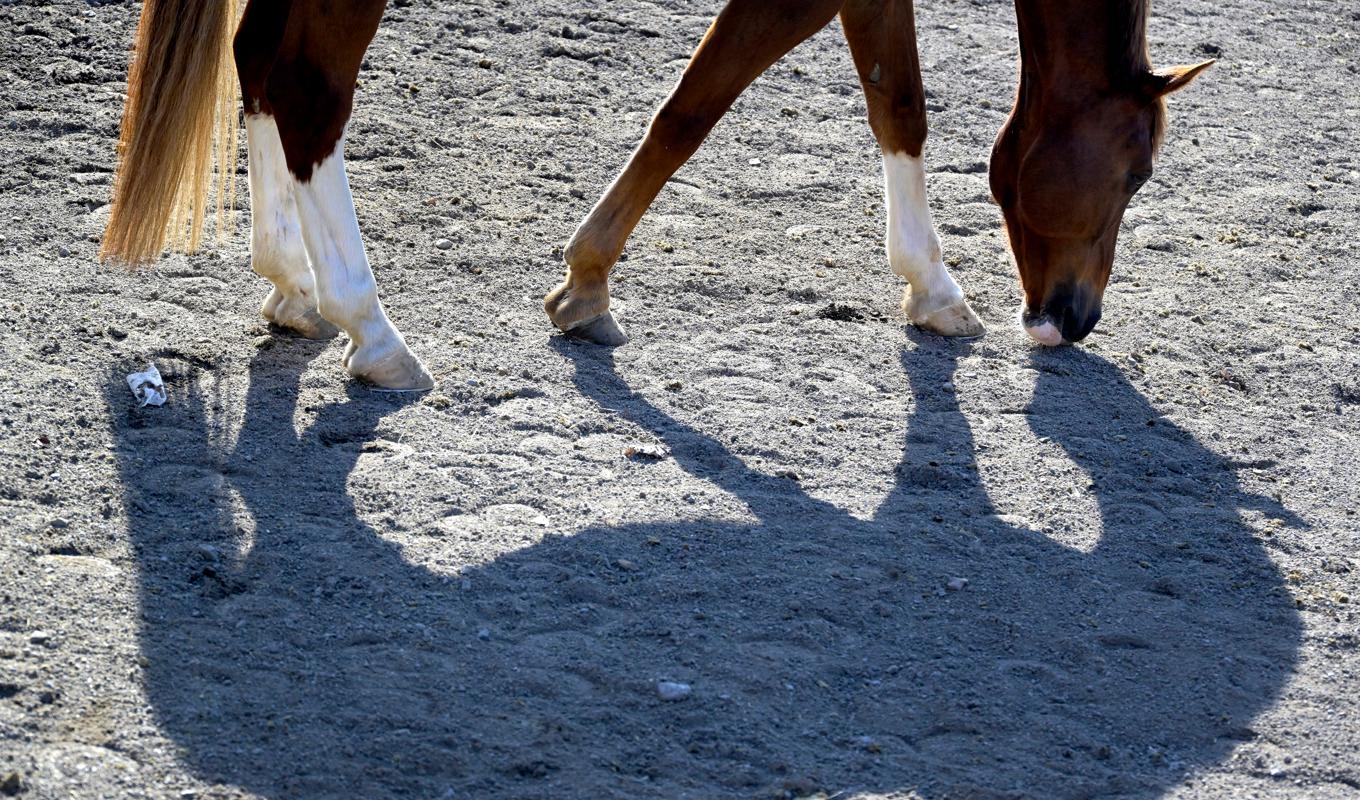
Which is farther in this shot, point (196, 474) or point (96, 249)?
point (96, 249)

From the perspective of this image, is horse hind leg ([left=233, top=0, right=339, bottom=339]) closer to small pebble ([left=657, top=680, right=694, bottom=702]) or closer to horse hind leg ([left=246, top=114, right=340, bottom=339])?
horse hind leg ([left=246, top=114, right=340, bottom=339])

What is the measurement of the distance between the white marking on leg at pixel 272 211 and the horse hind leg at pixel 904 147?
172cm

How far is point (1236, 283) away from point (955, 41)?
269cm

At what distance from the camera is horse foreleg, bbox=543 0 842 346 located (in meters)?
3.71

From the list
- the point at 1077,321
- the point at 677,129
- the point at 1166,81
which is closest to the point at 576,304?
the point at 677,129

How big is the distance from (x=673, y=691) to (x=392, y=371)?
1.48m

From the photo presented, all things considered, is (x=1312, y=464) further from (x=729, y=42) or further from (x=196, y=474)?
(x=196, y=474)

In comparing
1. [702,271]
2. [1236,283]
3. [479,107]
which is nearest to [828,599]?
[702,271]

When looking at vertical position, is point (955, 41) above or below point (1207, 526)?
above

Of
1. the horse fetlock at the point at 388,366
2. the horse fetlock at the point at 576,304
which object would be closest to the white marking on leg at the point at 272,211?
the horse fetlock at the point at 388,366

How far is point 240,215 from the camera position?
4.73 meters

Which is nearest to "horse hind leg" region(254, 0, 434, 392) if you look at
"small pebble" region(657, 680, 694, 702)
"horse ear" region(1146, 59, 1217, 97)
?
"small pebble" region(657, 680, 694, 702)

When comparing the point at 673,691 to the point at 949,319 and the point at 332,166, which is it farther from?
the point at 949,319

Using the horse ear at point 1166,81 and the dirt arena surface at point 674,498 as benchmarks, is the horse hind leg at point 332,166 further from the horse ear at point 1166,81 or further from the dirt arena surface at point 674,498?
the horse ear at point 1166,81
